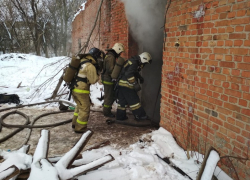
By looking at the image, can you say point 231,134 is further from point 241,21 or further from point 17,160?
point 17,160

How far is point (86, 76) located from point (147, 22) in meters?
2.44

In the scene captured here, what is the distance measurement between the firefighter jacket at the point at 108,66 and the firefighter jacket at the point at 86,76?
2.72ft

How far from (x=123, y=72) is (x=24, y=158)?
289cm

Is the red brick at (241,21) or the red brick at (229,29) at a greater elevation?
the red brick at (241,21)

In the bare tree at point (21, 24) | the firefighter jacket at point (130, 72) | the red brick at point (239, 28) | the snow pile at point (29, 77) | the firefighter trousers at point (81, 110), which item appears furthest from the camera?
the bare tree at point (21, 24)

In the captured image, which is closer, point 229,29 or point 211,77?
point 229,29

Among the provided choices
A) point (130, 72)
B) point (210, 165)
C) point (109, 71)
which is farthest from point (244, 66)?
point (109, 71)

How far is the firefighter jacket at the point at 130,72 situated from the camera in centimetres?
460

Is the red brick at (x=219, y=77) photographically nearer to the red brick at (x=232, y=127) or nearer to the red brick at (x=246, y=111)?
the red brick at (x=246, y=111)

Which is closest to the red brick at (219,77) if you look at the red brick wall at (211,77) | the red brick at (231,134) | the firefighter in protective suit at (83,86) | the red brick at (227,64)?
the red brick wall at (211,77)

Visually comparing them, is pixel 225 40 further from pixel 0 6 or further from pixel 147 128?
pixel 0 6

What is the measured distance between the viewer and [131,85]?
15.7 feet

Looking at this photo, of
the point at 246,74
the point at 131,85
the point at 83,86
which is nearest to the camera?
the point at 246,74

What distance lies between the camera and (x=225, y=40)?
2479mm
